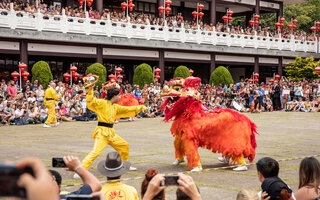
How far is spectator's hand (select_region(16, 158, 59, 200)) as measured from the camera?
1061 millimetres

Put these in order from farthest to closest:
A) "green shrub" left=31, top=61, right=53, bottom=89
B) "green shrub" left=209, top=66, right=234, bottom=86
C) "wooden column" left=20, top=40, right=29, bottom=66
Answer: "green shrub" left=209, top=66, right=234, bottom=86 < "wooden column" left=20, top=40, right=29, bottom=66 < "green shrub" left=31, top=61, right=53, bottom=89

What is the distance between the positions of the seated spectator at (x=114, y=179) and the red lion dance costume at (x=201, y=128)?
10.8 ft

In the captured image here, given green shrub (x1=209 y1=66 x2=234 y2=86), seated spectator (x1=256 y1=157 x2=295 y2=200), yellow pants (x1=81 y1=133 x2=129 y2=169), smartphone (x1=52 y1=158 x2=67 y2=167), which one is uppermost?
green shrub (x1=209 y1=66 x2=234 y2=86)

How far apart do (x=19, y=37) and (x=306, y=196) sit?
21.0 meters

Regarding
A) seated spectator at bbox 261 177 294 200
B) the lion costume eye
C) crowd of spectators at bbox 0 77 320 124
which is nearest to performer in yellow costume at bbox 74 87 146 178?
the lion costume eye

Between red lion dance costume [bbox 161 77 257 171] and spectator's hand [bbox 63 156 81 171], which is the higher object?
spectator's hand [bbox 63 156 81 171]

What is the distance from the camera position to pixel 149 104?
73.8 feet

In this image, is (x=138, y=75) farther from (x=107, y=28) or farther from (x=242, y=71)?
(x=242, y=71)

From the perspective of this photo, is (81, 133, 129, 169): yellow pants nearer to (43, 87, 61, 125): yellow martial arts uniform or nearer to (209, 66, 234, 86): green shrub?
(43, 87, 61, 125): yellow martial arts uniform

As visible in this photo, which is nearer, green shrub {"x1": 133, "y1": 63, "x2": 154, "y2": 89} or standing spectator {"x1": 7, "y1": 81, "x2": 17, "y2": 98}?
standing spectator {"x1": 7, "y1": 81, "x2": 17, "y2": 98}

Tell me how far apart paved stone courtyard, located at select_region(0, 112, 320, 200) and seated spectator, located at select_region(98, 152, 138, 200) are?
133cm

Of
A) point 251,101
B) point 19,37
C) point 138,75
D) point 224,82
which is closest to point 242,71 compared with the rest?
point 224,82

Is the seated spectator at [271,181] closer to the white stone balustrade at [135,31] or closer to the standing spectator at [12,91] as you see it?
the standing spectator at [12,91]

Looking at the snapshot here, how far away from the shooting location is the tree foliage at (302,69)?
33219 mm
